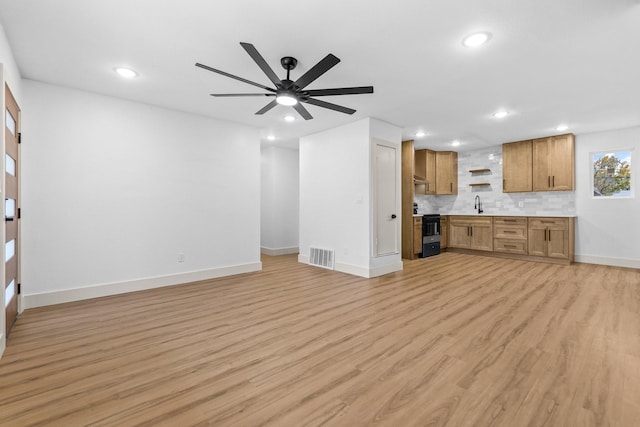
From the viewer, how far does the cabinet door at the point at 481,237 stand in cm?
670

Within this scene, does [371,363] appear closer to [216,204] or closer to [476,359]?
[476,359]

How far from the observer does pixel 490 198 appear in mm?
7328

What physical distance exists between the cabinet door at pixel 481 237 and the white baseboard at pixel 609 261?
158 cm

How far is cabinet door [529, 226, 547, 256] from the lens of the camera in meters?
5.96

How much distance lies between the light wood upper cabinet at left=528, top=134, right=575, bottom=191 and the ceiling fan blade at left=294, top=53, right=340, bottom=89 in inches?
238

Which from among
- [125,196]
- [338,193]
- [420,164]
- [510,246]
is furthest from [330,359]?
[420,164]

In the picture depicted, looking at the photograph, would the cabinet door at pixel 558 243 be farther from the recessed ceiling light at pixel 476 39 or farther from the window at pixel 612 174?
the recessed ceiling light at pixel 476 39

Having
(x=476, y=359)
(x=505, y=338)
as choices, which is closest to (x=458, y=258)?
(x=505, y=338)

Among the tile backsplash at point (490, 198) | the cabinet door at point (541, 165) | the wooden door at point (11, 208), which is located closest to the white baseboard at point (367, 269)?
the tile backsplash at point (490, 198)

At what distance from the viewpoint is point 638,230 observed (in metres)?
5.38

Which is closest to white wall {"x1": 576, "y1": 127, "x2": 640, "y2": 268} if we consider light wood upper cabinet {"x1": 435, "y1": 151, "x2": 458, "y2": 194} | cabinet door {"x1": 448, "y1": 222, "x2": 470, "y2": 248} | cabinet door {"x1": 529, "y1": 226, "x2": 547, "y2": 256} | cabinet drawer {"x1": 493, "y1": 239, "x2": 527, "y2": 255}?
cabinet door {"x1": 529, "y1": 226, "x2": 547, "y2": 256}

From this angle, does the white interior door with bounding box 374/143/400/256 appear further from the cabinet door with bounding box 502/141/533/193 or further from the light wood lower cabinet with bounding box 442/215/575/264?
the cabinet door with bounding box 502/141/533/193

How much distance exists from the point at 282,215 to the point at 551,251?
5856 mm

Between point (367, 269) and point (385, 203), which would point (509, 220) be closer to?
point (385, 203)
